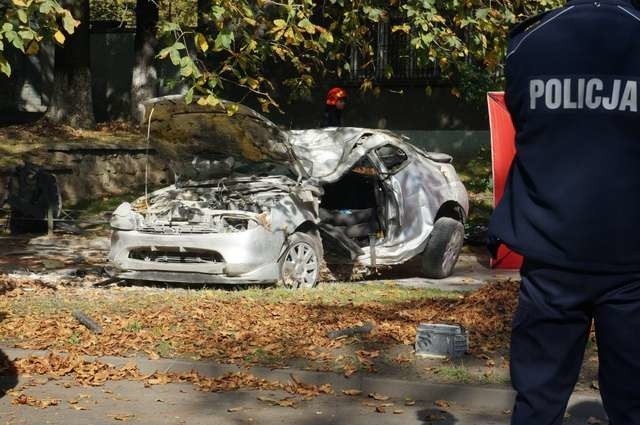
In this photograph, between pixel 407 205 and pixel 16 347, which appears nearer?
pixel 16 347

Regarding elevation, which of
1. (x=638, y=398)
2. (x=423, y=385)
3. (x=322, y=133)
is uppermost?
(x=322, y=133)

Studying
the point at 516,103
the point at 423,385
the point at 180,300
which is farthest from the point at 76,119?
the point at 516,103

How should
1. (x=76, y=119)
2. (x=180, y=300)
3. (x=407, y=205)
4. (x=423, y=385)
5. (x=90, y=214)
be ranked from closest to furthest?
(x=423, y=385), (x=180, y=300), (x=407, y=205), (x=90, y=214), (x=76, y=119)

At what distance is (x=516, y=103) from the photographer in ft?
12.5

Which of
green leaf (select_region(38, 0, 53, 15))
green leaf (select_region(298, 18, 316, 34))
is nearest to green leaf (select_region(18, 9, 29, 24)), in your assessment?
green leaf (select_region(38, 0, 53, 15))

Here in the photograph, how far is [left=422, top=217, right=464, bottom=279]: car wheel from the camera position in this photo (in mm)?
12539

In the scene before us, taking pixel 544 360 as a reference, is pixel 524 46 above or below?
above

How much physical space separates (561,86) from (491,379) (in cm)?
378

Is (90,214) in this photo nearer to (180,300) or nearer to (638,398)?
(180,300)

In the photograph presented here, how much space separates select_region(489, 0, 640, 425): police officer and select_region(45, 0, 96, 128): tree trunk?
59.7 ft

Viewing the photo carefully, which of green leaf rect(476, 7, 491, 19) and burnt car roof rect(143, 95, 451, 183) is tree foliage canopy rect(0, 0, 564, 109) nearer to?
green leaf rect(476, 7, 491, 19)

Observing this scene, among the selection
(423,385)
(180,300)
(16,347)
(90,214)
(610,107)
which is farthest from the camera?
(90,214)

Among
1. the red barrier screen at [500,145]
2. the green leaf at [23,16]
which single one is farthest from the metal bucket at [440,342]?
the red barrier screen at [500,145]

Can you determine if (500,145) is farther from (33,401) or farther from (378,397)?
(33,401)
